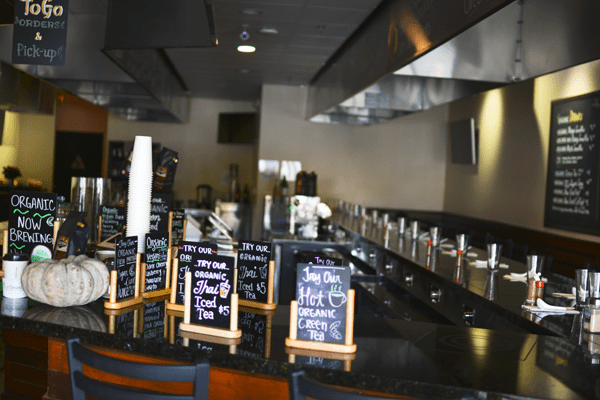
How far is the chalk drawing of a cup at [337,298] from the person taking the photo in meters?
1.49

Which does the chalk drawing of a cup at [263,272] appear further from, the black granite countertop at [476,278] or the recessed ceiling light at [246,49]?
the recessed ceiling light at [246,49]

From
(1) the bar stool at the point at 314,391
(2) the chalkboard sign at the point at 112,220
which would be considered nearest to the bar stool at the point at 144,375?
(1) the bar stool at the point at 314,391

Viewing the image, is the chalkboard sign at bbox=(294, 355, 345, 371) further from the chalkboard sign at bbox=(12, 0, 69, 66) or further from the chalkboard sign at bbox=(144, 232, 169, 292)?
the chalkboard sign at bbox=(12, 0, 69, 66)

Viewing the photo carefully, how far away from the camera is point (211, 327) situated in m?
1.58

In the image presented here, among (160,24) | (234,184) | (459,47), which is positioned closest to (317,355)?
(160,24)

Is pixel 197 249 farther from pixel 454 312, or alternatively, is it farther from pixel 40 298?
pixel 454 312

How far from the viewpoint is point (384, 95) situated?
5.00 metres

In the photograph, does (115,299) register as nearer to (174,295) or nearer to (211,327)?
(174,295)

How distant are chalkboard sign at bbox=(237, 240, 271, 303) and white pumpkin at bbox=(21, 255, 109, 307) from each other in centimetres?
47

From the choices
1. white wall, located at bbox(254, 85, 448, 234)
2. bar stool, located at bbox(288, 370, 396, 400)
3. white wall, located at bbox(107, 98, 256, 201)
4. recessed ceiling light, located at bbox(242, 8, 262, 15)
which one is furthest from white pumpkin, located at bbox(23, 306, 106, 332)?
white wall, located at bbox(107, 98, 256, 201)

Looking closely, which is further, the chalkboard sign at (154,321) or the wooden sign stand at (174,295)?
the wooden sign stand at (174,295)

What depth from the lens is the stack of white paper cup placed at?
7.27 feet

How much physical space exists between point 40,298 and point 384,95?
3814 mm

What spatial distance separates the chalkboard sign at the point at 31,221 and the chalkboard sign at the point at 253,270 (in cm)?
76
